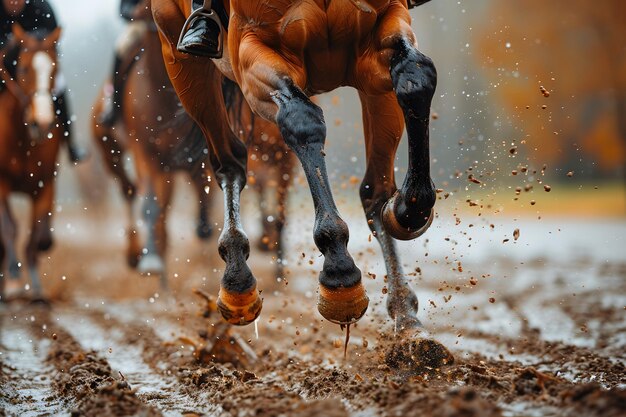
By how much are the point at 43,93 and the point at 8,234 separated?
5.15 ft

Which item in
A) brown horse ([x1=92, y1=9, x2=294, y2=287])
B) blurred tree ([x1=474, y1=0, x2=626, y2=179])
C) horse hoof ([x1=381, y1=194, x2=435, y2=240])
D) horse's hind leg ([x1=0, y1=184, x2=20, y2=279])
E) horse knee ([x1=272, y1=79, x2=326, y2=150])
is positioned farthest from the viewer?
blurred tree ([x1=474, y1=0, x2=626, y2=179])

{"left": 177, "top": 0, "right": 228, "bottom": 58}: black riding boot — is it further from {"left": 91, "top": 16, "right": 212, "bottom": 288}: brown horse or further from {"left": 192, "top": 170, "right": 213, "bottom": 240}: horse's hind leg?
{"left": 192, "top": 170, "right": 213, "bottom": 240}: horse's hind leg

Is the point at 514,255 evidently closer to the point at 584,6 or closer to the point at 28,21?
the point at 28,21

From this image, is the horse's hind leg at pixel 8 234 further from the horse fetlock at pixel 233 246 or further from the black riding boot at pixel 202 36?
the black riding boot at pixel 202 36

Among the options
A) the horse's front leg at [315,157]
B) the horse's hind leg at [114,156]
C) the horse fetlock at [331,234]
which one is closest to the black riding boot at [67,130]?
the horse's hind leg at [114,156]

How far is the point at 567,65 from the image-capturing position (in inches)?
706

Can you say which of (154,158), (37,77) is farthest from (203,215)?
(37,77)

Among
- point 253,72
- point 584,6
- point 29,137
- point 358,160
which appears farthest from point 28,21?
point 584,6

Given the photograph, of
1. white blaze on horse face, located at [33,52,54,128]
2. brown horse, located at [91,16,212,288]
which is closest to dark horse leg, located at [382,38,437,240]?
brown horse, located at [91,16,212,288]

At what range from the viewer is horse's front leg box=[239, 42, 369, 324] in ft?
11.0

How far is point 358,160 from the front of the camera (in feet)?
23.9

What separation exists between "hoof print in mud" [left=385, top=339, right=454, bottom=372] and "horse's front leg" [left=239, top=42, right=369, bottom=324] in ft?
1.76

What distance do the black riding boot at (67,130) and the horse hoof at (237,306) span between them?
4.55 m

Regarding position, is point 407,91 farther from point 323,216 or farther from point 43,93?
point 43,93
